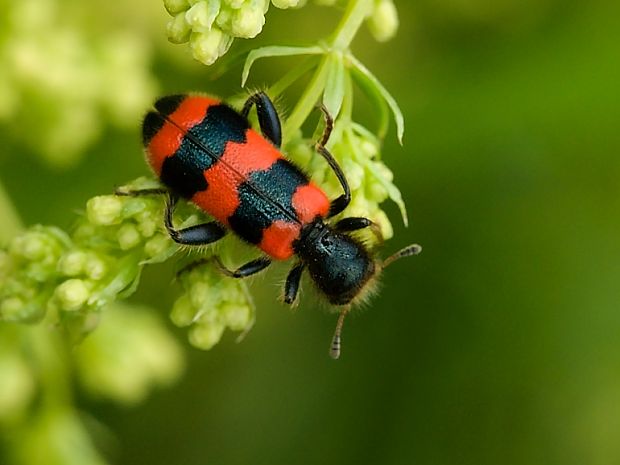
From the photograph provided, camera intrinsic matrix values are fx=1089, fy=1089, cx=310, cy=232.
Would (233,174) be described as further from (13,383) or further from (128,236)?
(13,383)

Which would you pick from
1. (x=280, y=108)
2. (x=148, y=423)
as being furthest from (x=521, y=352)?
(x=280, y=108)

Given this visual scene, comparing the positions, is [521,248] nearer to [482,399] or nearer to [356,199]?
[482,399]

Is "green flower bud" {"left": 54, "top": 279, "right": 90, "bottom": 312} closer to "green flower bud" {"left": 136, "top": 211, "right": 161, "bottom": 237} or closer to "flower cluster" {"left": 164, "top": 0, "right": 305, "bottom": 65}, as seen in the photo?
"green flower bud" {"left": 136, "top": 211, "right": 161, "bottom": 237}

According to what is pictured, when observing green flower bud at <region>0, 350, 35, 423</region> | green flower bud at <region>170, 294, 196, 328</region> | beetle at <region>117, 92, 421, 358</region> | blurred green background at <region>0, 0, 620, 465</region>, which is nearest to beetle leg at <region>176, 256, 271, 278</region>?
beetle at <region>117, 92, 421, 358</region>

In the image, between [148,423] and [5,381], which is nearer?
[5,381]

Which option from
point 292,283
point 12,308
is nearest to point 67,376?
point 292,283

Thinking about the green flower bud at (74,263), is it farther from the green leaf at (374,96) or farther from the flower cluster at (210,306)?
the green leaf at (374,96)
